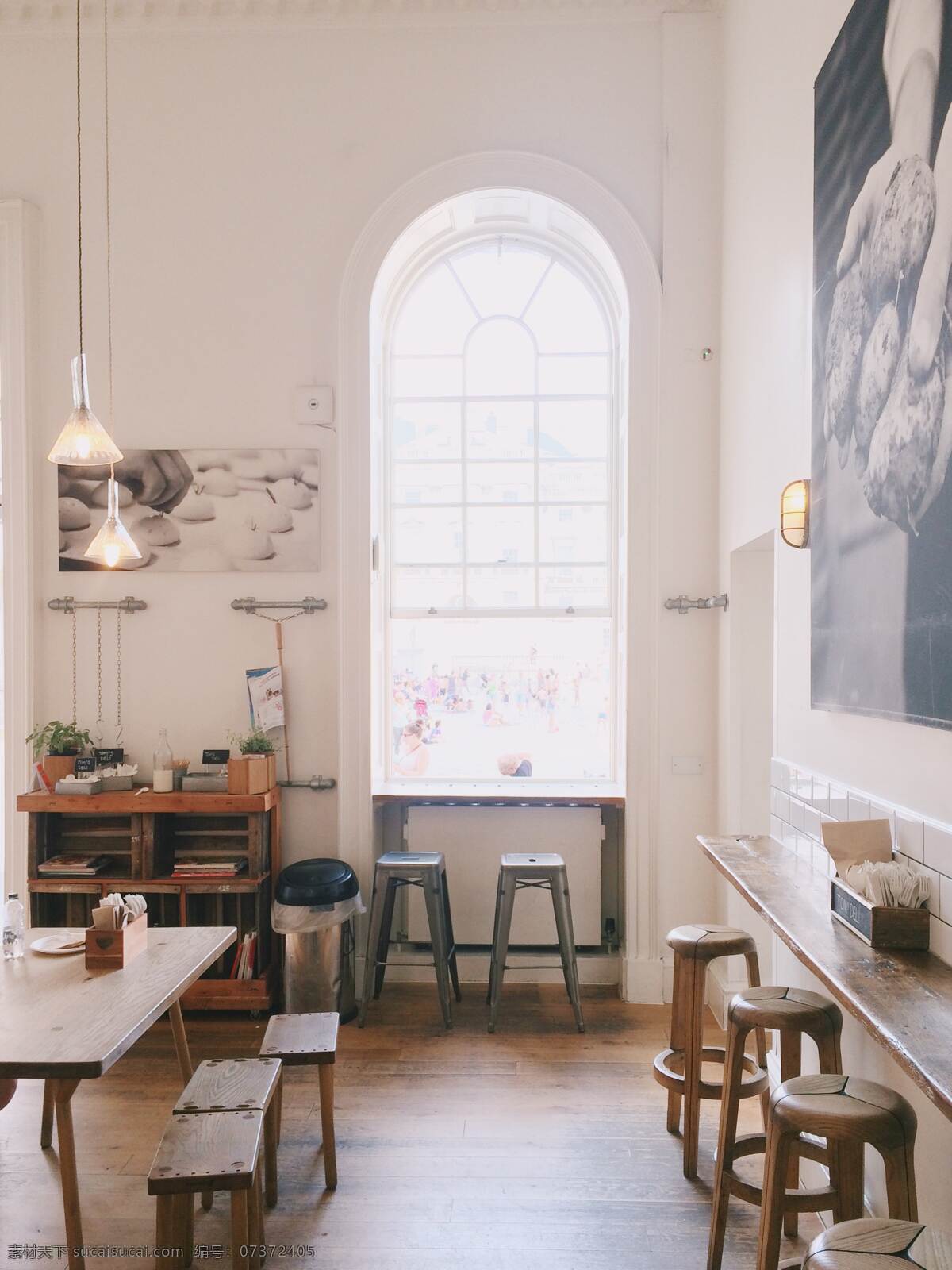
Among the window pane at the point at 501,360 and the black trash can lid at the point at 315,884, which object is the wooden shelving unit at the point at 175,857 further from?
the window pane at the point at 501,360

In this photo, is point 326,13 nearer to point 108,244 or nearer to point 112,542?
point 108,244

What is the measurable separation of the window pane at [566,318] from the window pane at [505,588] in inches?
46.4

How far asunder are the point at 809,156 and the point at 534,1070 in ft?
11.0

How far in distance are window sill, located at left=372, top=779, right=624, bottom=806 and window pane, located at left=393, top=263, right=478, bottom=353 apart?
2261 mm

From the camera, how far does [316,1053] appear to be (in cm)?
272

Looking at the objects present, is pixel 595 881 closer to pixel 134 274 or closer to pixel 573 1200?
pixel 573 1200

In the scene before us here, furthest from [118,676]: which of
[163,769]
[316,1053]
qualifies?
[316,1053]

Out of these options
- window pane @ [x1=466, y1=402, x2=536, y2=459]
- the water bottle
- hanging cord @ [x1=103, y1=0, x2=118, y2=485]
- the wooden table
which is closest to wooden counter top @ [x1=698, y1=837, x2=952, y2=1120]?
the wooden table

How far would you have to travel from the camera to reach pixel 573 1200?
271 cm

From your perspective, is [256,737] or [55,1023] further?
[256,737]

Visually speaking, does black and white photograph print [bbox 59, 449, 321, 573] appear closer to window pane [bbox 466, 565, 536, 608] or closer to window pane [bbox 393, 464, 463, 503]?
window pane [bbox 393, 464, 463, 503]

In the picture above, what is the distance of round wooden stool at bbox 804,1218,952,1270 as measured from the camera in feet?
4.32

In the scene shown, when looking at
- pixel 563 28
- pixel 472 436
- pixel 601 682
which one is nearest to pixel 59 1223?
pixel 601 682

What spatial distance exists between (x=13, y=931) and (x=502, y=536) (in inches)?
114
